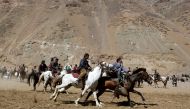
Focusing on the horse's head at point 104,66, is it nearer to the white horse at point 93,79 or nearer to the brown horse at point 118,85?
the white horse at point 93,79

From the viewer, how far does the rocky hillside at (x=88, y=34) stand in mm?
101688

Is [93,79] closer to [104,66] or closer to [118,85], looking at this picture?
[104,66]

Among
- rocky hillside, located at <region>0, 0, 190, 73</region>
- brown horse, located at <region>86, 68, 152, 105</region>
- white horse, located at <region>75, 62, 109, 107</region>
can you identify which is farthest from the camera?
rocky hillside, located at <region>0, 0, 190, 73</region>

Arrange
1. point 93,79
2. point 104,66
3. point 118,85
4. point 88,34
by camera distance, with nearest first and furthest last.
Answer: point 93,79 → point 104,66 → point 118,85 → point 88,34

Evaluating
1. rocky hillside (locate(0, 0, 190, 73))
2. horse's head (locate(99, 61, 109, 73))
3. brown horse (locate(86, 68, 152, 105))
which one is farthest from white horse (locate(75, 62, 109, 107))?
rocky hillside (locate(0, 0, 190, 73))

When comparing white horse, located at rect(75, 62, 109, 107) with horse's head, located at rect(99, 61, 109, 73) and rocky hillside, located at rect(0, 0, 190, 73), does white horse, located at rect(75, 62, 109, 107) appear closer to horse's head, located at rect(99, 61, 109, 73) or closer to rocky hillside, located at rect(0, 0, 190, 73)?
horse's head, located at rect(99, 61, 109, 73)

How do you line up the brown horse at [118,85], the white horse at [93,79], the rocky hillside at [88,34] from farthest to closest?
the rocky hillside at [88,34] < the brown horse at [118,85] < the white horse at [93,79]

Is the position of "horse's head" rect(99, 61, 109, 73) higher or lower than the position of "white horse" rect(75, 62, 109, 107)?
higher

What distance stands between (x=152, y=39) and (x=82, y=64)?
87.7 meters

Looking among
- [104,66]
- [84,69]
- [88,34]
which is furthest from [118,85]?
[88,34]

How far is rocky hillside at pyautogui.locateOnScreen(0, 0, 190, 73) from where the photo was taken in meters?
102

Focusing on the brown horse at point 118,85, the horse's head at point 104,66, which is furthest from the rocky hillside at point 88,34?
the horse's head at point 104,66

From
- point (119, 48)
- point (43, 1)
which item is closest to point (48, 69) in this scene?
point (119, 48)

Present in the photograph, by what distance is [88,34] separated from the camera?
Answer: 108 m
